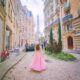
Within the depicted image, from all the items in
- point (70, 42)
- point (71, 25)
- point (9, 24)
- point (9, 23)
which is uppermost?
point (71, 25)

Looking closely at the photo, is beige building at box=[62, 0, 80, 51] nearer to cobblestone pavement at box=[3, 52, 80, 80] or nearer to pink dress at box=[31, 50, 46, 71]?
pink dress at box=[31, 50, 46, 71]

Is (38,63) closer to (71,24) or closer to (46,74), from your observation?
(46,74)

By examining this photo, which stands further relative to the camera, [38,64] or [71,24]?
[71,24]

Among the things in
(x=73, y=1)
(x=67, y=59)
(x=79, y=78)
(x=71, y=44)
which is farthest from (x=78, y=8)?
(x=79, y=78)

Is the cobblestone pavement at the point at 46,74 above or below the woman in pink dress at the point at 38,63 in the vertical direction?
below

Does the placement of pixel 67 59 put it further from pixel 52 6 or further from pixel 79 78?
pixel 52 6

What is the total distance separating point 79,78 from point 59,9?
28.6 m

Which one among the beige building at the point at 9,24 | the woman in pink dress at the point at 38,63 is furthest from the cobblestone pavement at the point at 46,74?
the beige building at the point at 9,24

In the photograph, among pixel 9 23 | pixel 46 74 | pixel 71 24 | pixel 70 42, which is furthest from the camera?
pixel 70 42

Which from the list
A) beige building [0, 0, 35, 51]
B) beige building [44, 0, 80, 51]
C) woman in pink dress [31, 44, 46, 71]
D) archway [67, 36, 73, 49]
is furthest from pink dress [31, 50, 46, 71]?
archway [67, 36, 73, 49]

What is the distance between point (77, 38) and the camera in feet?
84.1

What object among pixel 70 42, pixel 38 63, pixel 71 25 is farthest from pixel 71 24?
pixel 38 63

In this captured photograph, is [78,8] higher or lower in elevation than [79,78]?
higher

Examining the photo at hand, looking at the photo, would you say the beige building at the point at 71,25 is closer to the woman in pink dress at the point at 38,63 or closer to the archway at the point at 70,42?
the archway at the point at 70,42
